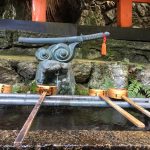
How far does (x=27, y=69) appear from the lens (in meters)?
4.50

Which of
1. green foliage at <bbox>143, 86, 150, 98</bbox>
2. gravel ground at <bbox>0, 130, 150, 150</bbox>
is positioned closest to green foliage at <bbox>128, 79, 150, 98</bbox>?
green foliage at <bbox>143, 86, 150, 98</bbox>

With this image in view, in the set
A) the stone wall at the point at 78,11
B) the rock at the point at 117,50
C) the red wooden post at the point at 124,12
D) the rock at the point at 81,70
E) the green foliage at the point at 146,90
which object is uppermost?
the stone wall at the point at 78,11

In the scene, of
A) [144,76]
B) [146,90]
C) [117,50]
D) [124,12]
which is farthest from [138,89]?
[124,12]

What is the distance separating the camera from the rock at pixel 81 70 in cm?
461

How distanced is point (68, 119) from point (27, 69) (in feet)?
7.81

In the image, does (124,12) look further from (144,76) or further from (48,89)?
(48,89)

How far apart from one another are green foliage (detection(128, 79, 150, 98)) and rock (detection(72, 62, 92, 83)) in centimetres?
81

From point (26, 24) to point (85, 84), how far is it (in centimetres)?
172

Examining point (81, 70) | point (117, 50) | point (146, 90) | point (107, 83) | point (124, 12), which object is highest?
point (124, 12)

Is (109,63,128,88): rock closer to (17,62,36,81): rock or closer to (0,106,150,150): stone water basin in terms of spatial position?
(17,62,36,81): rock

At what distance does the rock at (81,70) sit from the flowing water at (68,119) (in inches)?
73.0

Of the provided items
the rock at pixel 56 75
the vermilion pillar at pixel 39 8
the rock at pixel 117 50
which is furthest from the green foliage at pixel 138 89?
the vermilion pillar at pixel 39 8

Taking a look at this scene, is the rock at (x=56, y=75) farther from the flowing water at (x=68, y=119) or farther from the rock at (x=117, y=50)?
the rock at (x=117, y=50)

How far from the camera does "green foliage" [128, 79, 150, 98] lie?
4.46m
